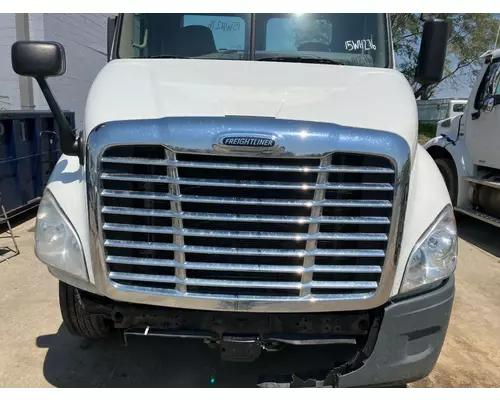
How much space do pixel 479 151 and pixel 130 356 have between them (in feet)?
17.4

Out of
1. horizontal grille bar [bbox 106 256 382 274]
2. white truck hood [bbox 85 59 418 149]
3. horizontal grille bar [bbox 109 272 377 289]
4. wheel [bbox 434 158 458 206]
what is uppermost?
white truck hood [bbox 85 59 418 149]

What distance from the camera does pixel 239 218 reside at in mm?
2305

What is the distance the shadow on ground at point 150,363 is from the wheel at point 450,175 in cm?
438

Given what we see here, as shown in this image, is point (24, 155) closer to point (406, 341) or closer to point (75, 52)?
point (406, 341)

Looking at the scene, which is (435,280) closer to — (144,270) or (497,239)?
(144,270)

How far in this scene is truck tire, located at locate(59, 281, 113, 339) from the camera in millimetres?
2922

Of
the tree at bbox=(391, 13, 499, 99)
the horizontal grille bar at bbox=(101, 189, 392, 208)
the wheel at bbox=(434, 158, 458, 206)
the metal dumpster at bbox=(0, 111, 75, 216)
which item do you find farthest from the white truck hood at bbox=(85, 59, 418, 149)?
the tree at bbox=(391, 13, 499, 99)

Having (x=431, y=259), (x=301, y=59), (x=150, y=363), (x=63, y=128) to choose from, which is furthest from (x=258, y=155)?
(x=150, y=363)

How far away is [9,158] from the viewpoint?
6.02 meters

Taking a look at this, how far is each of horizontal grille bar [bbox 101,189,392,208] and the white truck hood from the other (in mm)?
374

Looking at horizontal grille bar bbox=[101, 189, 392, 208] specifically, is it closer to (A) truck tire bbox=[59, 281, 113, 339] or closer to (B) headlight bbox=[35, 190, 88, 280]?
(B) headlight bbox=[35, 190, 88, 280]

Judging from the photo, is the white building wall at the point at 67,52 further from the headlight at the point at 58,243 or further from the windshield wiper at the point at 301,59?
the headlight at the point at 58,243

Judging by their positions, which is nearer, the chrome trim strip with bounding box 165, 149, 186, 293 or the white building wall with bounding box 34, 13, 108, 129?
the chrome trim strip with bounding box 165, 149, 186, 293

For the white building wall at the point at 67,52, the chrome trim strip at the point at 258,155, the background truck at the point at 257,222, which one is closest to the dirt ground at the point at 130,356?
the background truck at the point at 257,222
